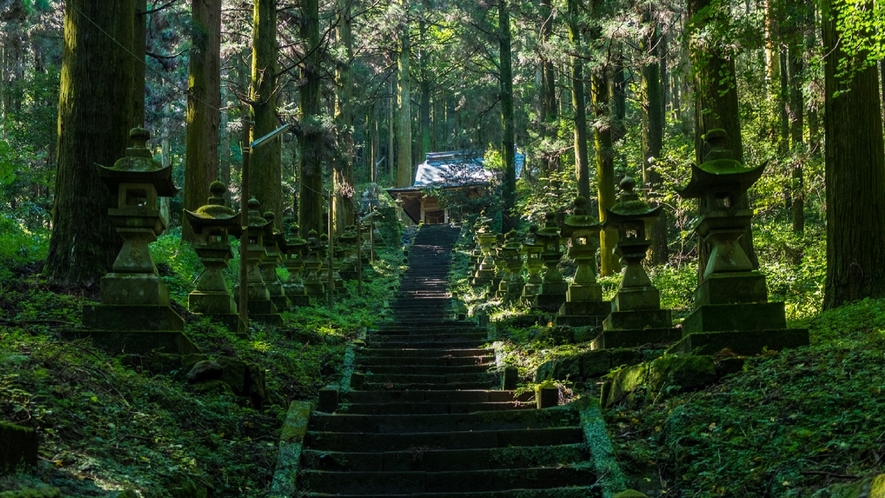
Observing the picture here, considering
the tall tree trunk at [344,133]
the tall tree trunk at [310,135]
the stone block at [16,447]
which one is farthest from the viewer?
the tall tree trunk at [344,133]

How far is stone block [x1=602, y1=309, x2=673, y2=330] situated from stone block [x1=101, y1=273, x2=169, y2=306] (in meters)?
5.30

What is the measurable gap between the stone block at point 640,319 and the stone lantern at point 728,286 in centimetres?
112

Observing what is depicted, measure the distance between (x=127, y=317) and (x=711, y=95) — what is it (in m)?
7.77

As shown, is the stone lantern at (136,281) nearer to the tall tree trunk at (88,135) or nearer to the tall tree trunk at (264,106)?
the tall tree trunk at (88,135)

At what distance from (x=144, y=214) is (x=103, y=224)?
1.45 m

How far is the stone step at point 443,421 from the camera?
781 cm

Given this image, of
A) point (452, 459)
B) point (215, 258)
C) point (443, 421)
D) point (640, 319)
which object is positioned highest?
point (215, 258)

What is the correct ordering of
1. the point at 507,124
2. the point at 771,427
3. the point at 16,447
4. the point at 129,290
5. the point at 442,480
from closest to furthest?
the point at 16,447
the point at 771,427
the point at 442,480
the point at 129,290
the point at 507,124

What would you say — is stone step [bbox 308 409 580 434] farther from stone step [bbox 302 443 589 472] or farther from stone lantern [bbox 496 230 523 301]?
stone lantern [bbox 496 230 523 301]

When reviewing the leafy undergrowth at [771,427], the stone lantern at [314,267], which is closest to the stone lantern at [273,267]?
the stone lantern at [314,267]

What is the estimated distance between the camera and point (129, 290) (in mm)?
7949

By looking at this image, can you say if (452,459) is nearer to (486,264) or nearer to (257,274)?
(257,274)

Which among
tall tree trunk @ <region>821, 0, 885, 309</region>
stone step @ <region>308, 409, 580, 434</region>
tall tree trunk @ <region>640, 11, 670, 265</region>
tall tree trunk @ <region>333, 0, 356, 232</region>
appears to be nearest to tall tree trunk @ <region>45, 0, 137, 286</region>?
stone step @ <region>308, 409, 580, 434</region>

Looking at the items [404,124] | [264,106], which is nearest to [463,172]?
[404,124]
